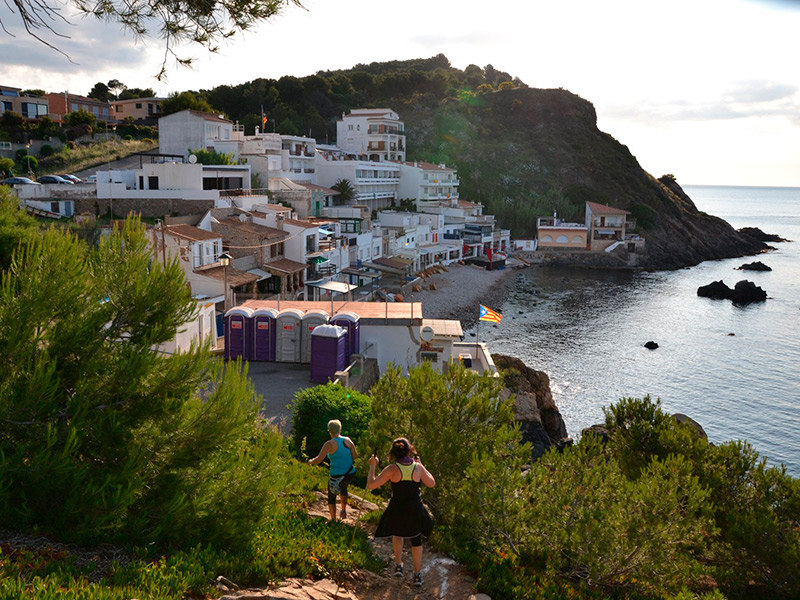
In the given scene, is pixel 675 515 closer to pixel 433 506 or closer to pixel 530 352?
pixel 433 506

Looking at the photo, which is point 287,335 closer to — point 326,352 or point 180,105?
point 326,352

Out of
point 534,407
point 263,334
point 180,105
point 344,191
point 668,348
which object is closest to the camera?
point 263,334

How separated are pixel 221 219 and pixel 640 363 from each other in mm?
28808

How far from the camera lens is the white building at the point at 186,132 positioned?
56.5 meters

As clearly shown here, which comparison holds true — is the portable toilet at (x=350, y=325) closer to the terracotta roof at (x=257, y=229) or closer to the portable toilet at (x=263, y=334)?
the portable toilet at (x=263, y=334)

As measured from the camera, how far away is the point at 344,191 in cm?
6662

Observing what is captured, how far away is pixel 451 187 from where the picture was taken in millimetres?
89125

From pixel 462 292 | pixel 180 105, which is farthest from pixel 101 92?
pixel 462 292

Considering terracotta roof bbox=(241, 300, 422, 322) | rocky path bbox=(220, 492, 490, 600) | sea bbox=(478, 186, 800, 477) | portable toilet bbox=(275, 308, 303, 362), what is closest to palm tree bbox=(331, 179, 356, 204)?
sea bbox=(478, 186, 800, 477)

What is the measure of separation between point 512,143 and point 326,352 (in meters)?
105

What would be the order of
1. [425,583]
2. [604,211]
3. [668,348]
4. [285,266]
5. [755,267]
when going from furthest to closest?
[604,211] < [755,267] < [668,348] < [285,266] < [425,583]

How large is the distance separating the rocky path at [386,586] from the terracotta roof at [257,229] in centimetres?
3036

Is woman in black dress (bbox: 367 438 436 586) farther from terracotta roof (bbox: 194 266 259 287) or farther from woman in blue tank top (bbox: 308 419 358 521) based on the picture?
terracotta roof (bbox: 194 266 259 287)

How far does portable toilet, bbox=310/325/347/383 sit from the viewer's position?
18422mm
